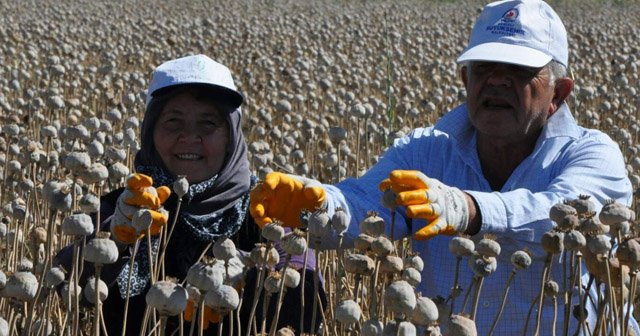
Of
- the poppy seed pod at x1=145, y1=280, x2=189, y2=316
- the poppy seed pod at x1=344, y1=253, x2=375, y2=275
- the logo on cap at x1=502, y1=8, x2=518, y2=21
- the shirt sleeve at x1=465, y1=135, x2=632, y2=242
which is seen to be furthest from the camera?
the logo on cap at x1=502, y1=8, x2=518, y2=21

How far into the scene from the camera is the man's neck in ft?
9.76

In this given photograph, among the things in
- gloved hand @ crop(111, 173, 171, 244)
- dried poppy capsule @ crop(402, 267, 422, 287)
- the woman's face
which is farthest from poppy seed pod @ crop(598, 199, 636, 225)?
the woman's face

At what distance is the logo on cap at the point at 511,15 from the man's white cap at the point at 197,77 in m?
0.74

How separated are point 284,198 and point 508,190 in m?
0.63

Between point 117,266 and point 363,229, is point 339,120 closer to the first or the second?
point 117,266

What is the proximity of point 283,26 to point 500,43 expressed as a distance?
33.0ft

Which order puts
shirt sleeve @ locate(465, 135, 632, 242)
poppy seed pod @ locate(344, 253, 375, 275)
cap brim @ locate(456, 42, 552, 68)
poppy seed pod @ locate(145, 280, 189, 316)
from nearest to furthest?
poppy seed pod @ locate(145, 280, 189, 316), poppy seed pod @ locate(344, 253, 375, 275), shirt sleeve @ locate(465, 135, 632, 242), cap brim @ locate(456, 42, 552, 68)

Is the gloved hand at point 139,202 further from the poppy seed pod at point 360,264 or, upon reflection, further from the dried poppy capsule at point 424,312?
the dried poppy capsule at point 424,312

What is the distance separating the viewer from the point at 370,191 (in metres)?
2.93

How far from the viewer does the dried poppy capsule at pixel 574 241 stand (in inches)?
82.0

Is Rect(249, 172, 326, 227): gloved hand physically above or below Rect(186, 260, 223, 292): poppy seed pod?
above

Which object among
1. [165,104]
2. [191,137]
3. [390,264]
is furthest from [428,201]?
[165,104]

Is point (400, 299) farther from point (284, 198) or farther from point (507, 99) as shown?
point (507, 99)

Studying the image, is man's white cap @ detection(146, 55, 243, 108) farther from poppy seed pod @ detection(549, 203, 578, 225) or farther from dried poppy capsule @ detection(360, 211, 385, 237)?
poppy seed pod @ detection(549, 203, 578, 225)
